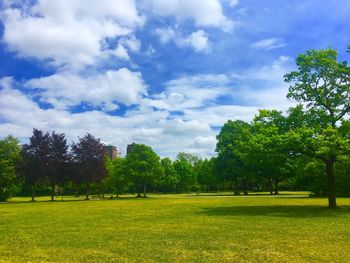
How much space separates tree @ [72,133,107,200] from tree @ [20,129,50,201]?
6.06 m

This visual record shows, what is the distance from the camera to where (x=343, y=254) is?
1456cm

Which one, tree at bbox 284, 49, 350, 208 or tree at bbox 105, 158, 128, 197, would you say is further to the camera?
tree at bbox 105, 158, 128, 197

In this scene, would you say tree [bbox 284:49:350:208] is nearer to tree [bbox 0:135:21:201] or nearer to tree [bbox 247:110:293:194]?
tree [bbox 247:110:293:194]

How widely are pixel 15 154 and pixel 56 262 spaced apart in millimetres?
74897

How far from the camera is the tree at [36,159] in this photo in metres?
71.6

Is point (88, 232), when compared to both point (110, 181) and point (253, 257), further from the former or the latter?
point (110, 181)

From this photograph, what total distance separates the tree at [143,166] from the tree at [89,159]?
33.6 feet

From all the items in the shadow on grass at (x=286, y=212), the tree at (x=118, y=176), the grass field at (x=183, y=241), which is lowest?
the grass field at (x=183, y=241)

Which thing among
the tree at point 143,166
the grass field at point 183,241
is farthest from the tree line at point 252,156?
the grass field at point 183,241

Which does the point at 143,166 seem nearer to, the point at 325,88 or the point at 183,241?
the point at 325,88

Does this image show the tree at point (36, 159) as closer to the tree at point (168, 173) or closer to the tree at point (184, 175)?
the tree at point (168, 173)

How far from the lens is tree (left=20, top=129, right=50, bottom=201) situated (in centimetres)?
7156

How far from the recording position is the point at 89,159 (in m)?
77.3

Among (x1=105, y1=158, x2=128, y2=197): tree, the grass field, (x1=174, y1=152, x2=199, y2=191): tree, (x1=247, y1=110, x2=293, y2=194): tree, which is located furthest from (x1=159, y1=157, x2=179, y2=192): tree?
the grass field
